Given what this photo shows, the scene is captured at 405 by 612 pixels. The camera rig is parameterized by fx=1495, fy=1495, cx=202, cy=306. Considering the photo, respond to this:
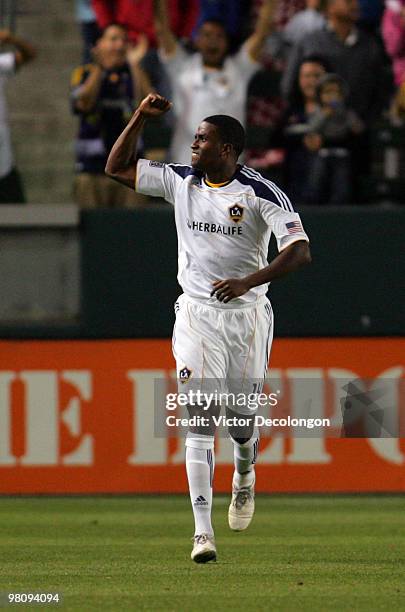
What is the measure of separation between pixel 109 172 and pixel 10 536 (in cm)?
258

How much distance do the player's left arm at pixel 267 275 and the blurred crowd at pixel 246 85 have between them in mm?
4615

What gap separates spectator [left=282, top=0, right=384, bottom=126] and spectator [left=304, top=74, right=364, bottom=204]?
53cm

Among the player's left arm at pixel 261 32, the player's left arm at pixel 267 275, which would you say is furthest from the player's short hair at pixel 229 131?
the player's left arm at pixel 261 32

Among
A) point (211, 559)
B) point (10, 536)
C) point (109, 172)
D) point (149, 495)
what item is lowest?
point (149, 495)

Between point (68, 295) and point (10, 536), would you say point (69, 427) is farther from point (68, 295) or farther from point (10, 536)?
point (10, 536)

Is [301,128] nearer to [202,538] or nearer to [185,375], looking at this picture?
[185,375]

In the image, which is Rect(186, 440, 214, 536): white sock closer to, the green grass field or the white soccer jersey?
the green grass field

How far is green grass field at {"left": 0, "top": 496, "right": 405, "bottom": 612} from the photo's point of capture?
6.45 metres

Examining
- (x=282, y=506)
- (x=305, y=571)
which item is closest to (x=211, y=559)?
(x=305, y=571)

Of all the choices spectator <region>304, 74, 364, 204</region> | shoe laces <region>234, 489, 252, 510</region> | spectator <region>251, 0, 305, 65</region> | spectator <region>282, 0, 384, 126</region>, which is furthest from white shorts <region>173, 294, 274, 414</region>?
spectator <region>251, 0, 305, 65</region>

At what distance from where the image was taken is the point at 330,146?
1218 cm

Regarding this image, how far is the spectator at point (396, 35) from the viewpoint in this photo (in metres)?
13.3

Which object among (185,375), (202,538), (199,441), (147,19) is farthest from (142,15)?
(202,538)

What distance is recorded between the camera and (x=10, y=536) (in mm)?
9258
